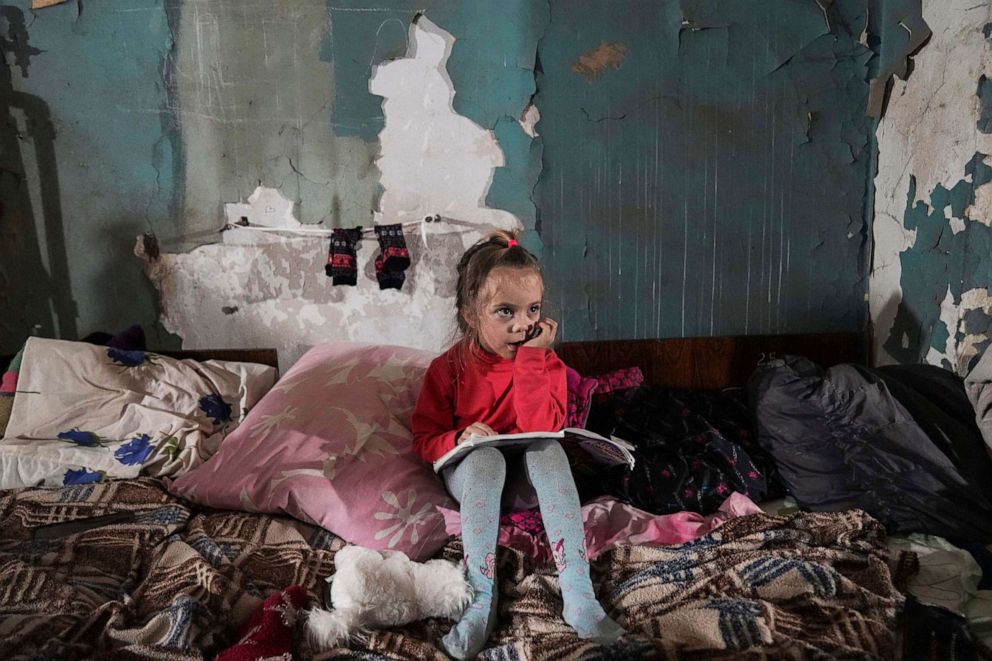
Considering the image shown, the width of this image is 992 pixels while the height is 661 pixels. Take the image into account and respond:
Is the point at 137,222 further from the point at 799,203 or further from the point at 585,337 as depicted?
the point at 799,203

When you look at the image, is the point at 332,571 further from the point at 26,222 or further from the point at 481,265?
the point at 26,222

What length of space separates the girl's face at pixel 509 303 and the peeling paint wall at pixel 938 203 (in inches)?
50.0

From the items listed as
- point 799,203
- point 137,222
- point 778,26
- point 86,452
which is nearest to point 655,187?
point 799,203

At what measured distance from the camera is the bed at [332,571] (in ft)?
3.85

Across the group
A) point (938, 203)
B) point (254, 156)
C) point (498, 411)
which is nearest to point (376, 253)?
point (254, 156)

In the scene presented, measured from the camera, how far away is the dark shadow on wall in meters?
2.21

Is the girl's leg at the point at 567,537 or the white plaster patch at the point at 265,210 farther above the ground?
the white plaster patch at the point at 265,210

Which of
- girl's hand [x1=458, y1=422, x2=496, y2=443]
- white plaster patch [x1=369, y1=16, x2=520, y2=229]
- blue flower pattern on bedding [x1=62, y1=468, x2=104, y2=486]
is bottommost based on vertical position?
blue flower pattern on bedding [x1=62, y1=468, x2=104, y2=486]

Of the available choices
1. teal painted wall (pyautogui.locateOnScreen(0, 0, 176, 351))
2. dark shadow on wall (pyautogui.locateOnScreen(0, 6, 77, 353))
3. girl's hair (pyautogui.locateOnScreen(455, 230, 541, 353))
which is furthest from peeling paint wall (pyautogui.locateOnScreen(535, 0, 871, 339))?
dark shadow on wall (pyautogui.locateOnScreen(0, 6, 77, 353))

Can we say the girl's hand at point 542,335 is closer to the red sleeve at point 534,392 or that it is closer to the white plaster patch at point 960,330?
the red sleeve at point 534,392

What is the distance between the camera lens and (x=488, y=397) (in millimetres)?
1649

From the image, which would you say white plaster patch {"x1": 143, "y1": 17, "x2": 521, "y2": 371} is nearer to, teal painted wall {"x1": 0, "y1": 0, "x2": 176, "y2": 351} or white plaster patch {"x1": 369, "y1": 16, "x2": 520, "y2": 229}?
white plaster patch {"x1": 369, "y1": 16, "x2": 520, "y2": 229}

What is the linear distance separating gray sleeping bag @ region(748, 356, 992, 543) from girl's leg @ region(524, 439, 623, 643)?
749 mm

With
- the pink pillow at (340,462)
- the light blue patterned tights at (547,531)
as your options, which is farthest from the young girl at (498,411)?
the pink pillow at (340,462)
